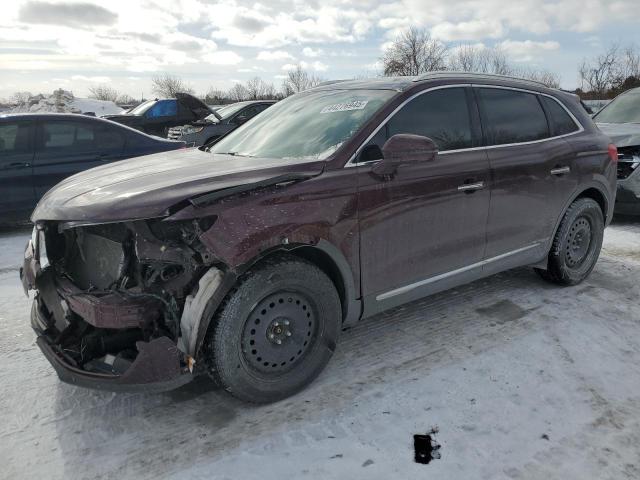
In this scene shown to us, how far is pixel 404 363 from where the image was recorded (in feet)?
10.6

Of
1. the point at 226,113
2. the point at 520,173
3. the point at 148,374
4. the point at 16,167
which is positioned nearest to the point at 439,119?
the point at 520,173

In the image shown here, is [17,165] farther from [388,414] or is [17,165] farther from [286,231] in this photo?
[388,414]

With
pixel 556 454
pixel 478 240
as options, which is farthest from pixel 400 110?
pixel 556 454

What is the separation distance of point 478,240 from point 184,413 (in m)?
2.31

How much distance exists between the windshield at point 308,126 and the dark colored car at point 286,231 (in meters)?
0.02

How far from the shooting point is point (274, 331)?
2.76 metres

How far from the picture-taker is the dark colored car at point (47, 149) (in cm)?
634

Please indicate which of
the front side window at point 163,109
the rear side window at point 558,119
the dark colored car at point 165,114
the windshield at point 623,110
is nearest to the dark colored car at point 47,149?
the rear side window at point 558,119

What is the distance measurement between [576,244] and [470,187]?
1.71m

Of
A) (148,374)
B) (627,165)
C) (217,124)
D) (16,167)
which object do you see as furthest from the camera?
(217,124)

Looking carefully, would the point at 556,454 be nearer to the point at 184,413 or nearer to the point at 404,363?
the point at 404,363

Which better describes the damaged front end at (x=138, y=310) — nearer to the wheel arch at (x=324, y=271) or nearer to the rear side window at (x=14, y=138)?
the wheel arch at (x=324, y=271)

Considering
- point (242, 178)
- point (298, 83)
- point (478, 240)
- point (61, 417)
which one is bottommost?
point (61, 417)

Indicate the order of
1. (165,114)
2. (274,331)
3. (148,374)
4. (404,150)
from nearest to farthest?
1. (148,374)
2. (274,331)
3. (404,150)
4. (165,114)
